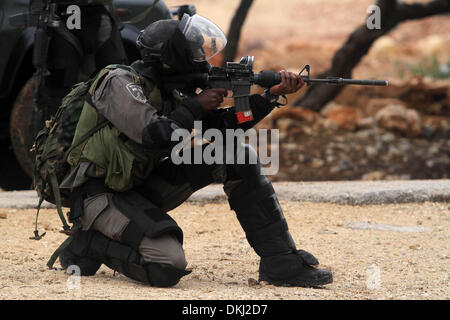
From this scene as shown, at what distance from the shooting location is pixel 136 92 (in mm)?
3773

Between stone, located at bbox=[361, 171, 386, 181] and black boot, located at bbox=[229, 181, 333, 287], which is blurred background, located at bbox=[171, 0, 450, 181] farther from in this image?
black boot, located at bbox=[229, 181, 333, 287]

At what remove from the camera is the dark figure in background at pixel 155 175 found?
381 cm

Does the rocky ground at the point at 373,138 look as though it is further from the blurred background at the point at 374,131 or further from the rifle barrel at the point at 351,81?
the rifle barrel at the point at 351,81

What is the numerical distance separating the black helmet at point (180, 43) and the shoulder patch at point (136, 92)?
0.20 m

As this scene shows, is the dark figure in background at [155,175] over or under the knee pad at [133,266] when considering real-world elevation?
over

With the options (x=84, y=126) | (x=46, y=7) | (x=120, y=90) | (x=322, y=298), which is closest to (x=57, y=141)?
(x=84, y=126)

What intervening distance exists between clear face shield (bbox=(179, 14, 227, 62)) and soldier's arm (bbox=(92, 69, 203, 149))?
0.95 ft

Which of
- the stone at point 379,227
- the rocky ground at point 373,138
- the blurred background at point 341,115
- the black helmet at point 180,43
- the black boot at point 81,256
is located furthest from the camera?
the rocky ground at point 373,138

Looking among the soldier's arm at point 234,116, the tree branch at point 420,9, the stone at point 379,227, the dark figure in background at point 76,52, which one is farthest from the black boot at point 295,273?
the tree branch at point 420,9

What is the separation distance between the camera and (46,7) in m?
5.88

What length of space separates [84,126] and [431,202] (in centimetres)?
317

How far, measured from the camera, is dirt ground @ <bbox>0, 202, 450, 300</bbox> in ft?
12.4

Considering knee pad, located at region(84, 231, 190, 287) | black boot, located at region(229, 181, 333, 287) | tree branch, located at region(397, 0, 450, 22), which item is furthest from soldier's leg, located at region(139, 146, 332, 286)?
tree branch, located at region(397, 0, 450, 22)

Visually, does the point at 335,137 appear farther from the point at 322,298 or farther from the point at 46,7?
the point at 322,298
